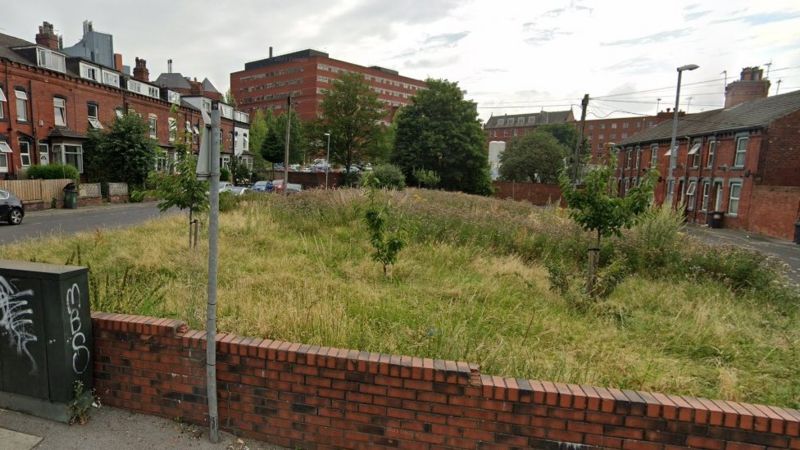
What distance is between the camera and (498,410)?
2.76 meters

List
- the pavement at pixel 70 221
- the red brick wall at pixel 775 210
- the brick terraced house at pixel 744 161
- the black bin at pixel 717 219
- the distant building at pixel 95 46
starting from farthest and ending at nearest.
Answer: the distant building at pixel 95 46
the black bin at pixel 717 219
the brick terraced house at pixel 744 161
the red brick wall at pixel 775 210
the pavement at pixel 70 221

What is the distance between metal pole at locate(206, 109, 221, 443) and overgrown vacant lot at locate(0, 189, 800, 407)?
698 mm

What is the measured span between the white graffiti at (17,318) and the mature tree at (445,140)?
35.3m

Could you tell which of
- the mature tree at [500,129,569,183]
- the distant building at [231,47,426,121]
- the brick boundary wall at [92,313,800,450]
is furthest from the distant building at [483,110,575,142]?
the brick boundary wall at [92,313,800,450]

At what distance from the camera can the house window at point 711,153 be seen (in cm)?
2742

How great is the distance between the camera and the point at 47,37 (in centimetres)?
2797

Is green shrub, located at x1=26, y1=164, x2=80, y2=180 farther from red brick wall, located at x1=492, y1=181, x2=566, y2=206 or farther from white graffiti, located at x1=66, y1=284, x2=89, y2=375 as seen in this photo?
red brick wall, located at x1=492, y1=181, x2=566, y2=206

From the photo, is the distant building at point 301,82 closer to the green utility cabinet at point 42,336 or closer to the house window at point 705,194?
the house window at point 705,194

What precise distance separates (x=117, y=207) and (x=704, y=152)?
36998 mm

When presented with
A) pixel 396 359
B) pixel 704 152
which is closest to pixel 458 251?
pixel 396 359

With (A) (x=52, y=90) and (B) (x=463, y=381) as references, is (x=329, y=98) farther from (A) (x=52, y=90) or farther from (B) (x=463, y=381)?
(B) (x=463, y=381)

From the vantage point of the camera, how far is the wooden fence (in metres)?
19.6

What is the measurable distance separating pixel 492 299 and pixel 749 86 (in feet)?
125

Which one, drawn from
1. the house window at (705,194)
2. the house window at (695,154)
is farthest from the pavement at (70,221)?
the house window at (695,154)
